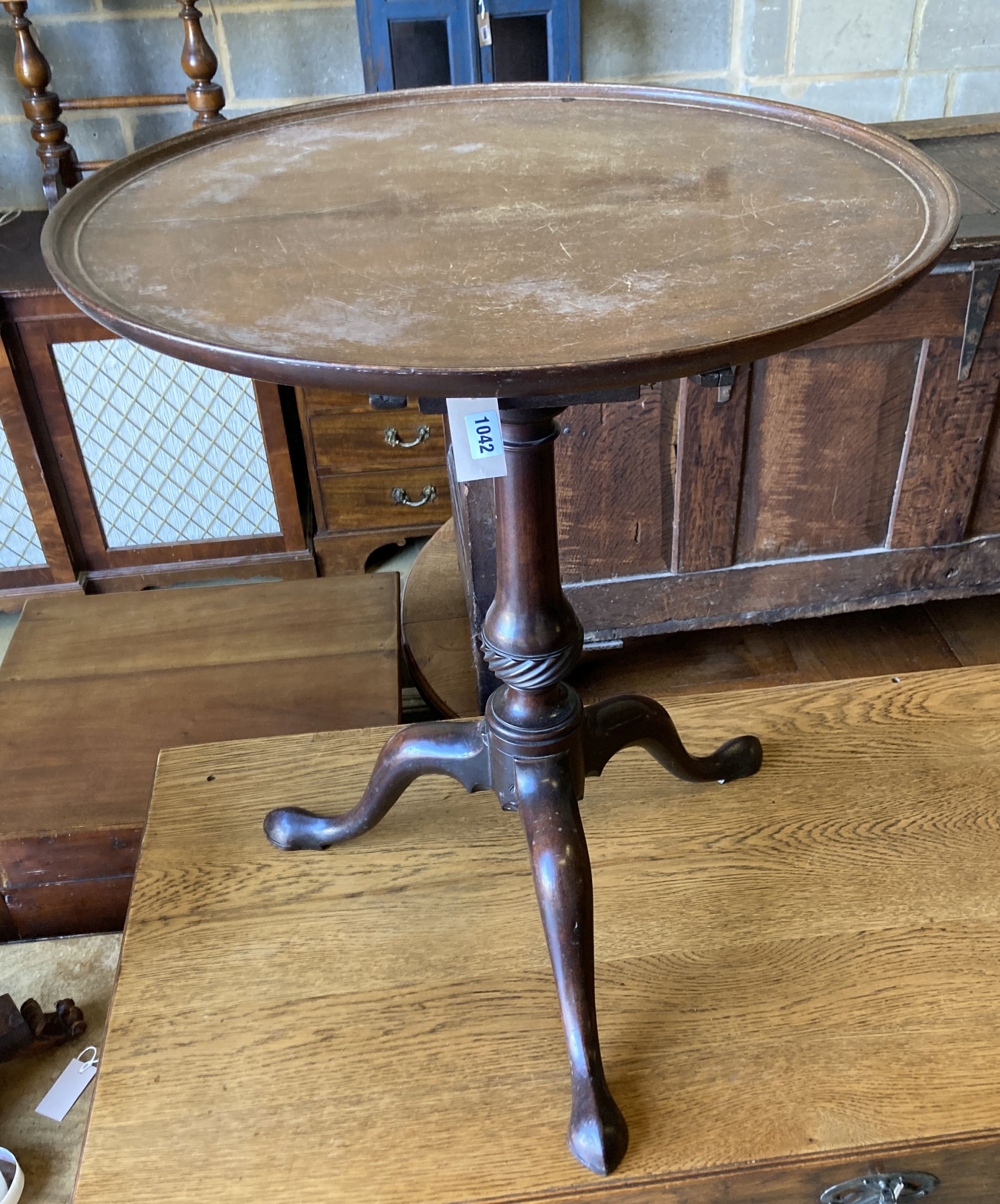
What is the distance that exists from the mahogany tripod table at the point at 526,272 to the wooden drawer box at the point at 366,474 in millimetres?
926

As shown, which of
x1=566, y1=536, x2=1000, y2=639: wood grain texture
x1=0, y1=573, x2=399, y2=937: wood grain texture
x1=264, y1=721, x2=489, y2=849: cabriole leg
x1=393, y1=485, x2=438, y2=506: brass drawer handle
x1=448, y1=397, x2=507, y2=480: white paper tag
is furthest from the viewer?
x1=393, y1=485, x2=438, y2=506: brass drawer handle

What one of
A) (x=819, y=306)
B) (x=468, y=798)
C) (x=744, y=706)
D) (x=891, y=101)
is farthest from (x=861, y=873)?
(x=891, y=101)

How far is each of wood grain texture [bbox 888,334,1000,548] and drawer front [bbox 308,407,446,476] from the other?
2.80 feet

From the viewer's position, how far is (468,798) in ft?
4.33

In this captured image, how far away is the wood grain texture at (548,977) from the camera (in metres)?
0.95

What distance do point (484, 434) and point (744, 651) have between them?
1.16 m

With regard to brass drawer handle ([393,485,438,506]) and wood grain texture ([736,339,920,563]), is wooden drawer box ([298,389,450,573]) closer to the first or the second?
brass drawer handle ([393,485,438,506])

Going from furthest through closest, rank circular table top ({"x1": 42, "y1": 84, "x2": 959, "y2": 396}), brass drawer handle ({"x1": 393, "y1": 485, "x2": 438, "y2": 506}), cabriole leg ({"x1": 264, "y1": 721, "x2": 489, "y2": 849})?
brass drawer handle ({"x1": 393, "y1": 485, "x2": 438, "y2": 506}) < cabriole leg ({"x1": 264, "y1": 721, "x2": 489, "y2": 849}) < circular table top ({"x1": 42, "y1": 84, "x2": 959, "y2": 396})

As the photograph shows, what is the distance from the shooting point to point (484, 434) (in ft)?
2.60

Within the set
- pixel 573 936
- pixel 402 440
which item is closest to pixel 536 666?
pixel 573 936

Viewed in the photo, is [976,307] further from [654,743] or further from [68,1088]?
[68,1088]

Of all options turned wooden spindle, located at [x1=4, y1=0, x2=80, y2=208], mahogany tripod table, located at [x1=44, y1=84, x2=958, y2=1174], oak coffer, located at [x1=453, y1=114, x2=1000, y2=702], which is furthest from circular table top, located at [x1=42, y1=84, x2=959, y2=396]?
turned wooden spindle, located at [x1=4, y1=0, x2=80, y2=208]

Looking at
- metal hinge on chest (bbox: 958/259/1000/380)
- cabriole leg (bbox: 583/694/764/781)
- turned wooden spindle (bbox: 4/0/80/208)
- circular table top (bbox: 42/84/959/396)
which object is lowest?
cabriole leg (bbox: 583/694/764/781)

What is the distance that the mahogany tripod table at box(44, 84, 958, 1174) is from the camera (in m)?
0.66
